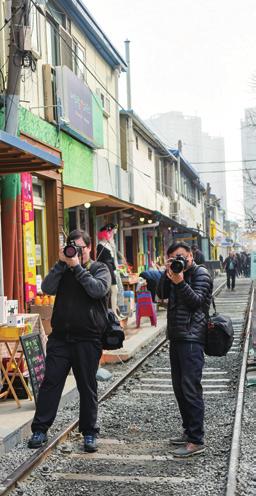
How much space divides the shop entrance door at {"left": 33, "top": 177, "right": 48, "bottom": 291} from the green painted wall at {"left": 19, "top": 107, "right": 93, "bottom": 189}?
0.95 meters

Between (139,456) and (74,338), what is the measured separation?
3.95 ft

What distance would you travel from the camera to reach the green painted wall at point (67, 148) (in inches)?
440

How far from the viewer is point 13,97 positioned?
903 centimetres

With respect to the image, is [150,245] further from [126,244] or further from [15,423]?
[15,423]

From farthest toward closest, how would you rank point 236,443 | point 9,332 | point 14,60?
1. point 14,60
2. point 9,332
3. point 236,443

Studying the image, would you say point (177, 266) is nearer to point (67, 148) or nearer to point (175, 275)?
point (175, 275)

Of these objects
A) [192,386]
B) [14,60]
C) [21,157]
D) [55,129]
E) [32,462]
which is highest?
[14,60]

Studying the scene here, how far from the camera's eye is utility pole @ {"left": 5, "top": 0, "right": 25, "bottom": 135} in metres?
8.86

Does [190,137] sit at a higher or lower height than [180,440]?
higher

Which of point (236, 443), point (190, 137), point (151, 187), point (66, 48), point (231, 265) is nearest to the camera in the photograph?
point (236, 443)

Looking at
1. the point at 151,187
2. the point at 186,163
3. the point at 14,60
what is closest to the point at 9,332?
the point at 14,60

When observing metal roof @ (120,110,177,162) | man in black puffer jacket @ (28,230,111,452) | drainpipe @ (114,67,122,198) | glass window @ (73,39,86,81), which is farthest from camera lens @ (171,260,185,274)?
metal roof @ (120,110,177,162)

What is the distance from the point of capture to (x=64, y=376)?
5.68 metres

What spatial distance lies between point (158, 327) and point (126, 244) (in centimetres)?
884
